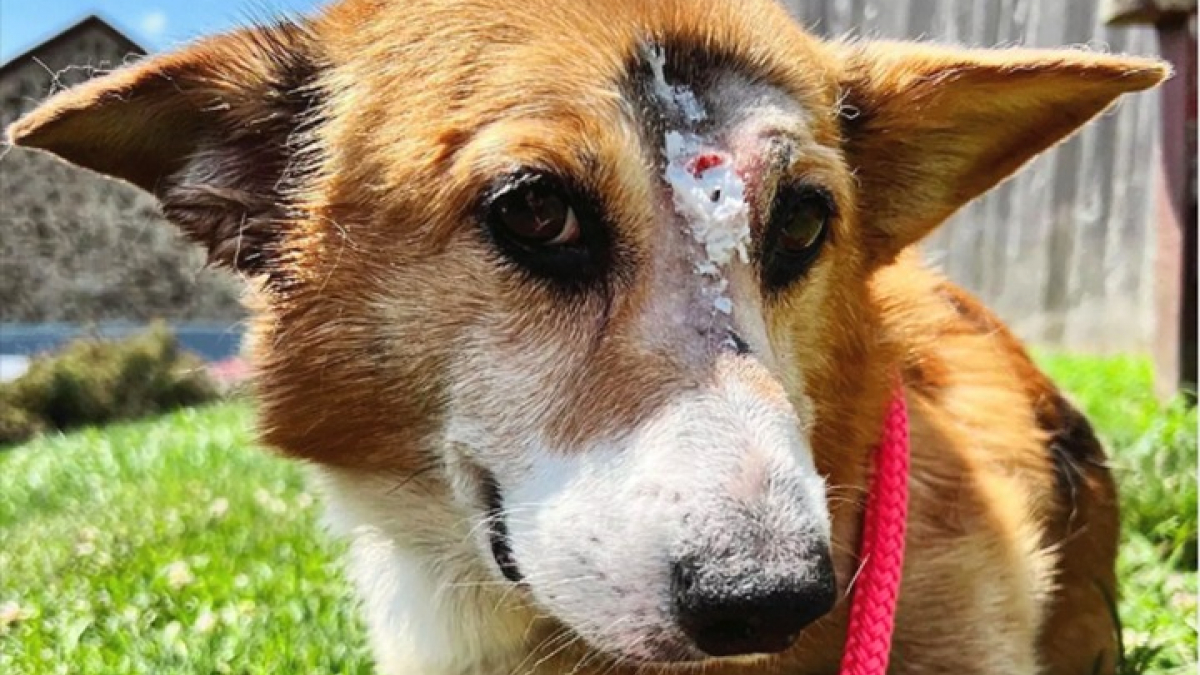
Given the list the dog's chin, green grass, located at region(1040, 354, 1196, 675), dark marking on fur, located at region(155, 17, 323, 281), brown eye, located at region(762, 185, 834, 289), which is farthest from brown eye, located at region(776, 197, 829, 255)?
green grass, located at region(1040, 354, 1196, 675)

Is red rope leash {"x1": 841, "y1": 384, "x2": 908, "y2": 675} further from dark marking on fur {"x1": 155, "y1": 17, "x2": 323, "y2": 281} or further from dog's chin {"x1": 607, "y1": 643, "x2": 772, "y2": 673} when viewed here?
dark marking on fur {"x1": 155, "y1": 17, "x2": 323, "y2": 281}

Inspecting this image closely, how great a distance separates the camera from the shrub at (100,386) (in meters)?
8.52

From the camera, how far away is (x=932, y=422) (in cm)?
279

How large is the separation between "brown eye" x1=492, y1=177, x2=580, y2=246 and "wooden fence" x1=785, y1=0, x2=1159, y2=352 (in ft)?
18.0

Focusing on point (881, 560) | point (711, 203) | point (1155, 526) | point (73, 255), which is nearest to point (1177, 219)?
point (1155, 526)

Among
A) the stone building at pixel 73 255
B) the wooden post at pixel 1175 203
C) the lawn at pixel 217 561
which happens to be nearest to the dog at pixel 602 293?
the lawn at pixel 217 561

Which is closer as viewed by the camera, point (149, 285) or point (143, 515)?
point (143, 515)

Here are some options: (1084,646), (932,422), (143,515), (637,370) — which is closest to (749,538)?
(637,370)

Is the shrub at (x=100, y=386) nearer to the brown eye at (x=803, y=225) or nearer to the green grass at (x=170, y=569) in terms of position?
the green grass at (x=170, y=569)

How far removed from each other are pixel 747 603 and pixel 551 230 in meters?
0.67

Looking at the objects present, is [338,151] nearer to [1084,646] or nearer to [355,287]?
[355,287]

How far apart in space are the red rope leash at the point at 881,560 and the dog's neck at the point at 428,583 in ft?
1.83

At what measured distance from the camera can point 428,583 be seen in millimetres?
2430

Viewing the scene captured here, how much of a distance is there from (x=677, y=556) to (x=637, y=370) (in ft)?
1.08
